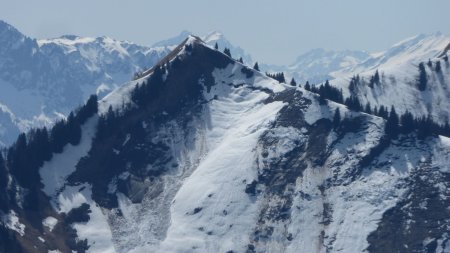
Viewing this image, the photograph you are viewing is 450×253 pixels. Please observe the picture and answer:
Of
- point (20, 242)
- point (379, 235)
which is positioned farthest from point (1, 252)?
point (379, 235)

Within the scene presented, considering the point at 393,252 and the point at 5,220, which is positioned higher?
the point at 5,220

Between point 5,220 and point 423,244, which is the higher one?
point 5,220

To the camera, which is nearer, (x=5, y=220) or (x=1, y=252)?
(x=1, y=252)

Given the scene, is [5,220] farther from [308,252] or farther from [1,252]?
[308,252]

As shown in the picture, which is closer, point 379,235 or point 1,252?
point 1,252

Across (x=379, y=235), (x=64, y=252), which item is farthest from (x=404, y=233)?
(x=64, y=252)

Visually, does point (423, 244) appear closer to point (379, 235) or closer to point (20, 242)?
point (379, 235)

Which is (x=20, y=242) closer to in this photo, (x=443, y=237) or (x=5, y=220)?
(x=5, y=220)

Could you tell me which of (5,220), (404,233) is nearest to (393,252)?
(404,233)
